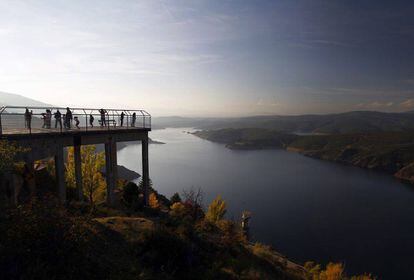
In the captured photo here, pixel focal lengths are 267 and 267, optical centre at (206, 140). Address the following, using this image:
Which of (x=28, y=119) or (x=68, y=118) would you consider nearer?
(x=28, y=119)

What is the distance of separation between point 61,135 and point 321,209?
105225 millimetres

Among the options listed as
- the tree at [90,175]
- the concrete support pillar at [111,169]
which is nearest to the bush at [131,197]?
the concrete support pillar at [111,169]

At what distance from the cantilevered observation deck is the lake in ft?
183

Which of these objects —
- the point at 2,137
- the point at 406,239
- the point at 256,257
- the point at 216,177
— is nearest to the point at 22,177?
the point at 2,137

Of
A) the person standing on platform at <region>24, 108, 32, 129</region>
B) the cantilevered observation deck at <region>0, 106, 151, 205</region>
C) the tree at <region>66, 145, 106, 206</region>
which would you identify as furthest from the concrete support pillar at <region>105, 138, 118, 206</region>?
the person standing on platform at <region>24, 108, 32, 129</region>

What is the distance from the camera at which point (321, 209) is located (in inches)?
4218

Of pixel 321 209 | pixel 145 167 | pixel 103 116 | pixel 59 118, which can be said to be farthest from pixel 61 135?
pixel 321 209

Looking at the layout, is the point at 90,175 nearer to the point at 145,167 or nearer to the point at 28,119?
the point at 145,167

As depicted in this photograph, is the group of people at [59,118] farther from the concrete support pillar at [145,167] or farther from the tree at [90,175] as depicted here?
the tree at [90,175]

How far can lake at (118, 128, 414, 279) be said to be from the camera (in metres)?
70.9

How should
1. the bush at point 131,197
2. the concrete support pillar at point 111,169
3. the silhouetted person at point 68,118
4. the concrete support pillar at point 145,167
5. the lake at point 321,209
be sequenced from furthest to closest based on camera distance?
the lake at point 321,209, the concrete support pillar at point 145,167, the bush at point 131,197, the concrete support pillar at point 111,169, the silhouetted person at point 68,118

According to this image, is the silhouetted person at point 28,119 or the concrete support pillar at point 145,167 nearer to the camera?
the silhouetted person at point 28,119

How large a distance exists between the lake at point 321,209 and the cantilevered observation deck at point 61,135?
2200 inches

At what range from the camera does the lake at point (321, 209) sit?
2790 inches
